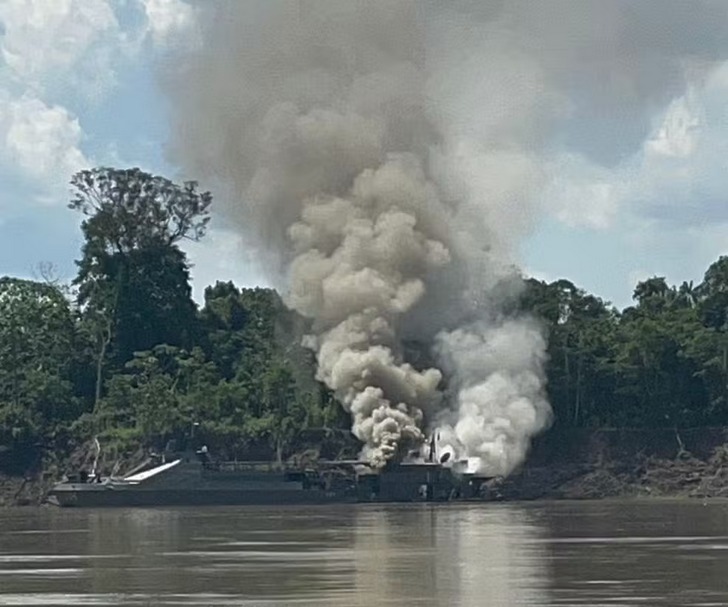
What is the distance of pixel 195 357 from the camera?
438ft

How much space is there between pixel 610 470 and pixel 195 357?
31520 millimetres

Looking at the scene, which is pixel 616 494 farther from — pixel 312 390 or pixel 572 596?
pixel 572 596

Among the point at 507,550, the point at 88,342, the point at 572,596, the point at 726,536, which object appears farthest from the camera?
the point at 88,342

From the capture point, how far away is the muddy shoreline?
11862 cm

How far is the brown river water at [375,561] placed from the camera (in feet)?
132

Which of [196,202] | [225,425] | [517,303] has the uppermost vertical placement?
[196,202]

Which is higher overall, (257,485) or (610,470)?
(610,470)

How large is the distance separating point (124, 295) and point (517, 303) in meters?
30.5

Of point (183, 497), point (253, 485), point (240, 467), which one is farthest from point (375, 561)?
point (240, 467)

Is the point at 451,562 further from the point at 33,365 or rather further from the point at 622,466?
the point at 33,365

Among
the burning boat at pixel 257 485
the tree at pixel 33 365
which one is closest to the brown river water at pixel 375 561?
the burning boat at pixel 257 485

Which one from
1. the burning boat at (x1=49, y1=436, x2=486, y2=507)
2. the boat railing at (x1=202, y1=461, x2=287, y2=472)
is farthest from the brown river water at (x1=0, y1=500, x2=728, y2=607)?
the boat railing at (x1=202, y1=461, x2=287, y2=472)

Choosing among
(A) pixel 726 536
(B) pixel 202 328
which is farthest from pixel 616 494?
(A) pixel 726 536

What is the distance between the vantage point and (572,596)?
3934 cm
